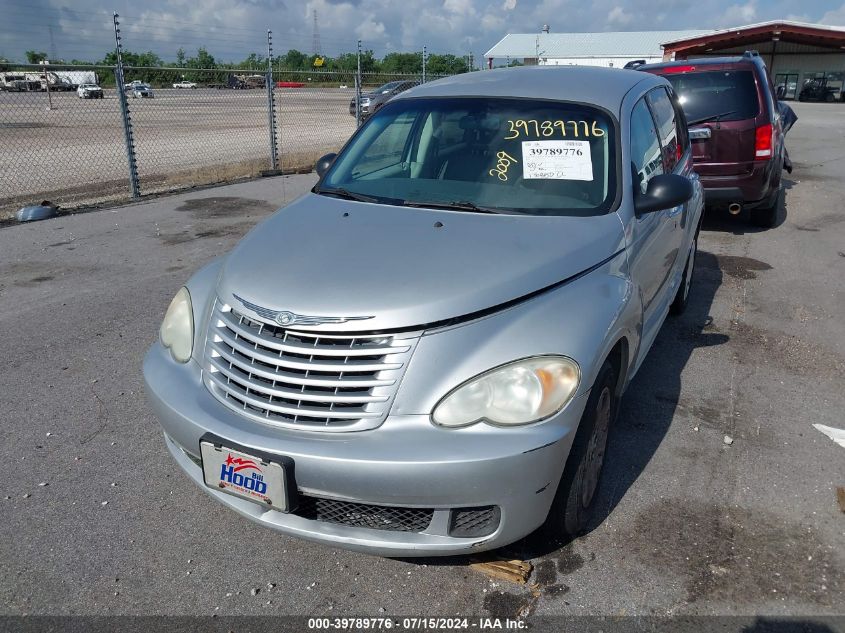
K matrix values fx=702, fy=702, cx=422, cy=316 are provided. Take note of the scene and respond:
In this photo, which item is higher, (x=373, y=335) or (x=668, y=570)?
(x=373, y=335)

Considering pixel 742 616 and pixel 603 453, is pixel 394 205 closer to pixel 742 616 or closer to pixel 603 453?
pixel 603 453

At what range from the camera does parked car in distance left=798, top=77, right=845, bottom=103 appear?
42250mm

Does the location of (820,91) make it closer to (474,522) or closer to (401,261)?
(401,261)

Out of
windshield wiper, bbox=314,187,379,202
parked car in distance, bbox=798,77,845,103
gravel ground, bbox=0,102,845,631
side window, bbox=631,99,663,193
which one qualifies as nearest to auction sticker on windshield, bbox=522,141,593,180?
side window, bbox=631,99,663,193

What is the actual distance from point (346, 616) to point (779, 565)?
1662 mm

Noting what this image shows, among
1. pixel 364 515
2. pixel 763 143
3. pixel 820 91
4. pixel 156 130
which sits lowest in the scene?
pixel 156 130

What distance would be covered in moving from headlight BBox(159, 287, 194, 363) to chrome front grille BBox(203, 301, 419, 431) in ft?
1.30

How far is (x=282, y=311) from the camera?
97.5 inches

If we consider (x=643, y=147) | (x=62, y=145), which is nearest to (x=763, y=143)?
(x=643, y=147)

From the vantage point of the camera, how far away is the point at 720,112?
25.5 feet

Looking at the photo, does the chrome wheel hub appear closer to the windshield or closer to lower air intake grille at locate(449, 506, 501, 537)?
lower air intake grille at locate(449, 506, 501, 537)

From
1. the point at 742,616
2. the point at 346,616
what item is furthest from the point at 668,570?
the point at 346,616

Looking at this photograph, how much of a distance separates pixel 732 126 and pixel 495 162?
17.4 ft

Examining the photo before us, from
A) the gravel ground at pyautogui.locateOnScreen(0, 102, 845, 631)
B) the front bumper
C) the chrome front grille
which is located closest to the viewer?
the front bumper
